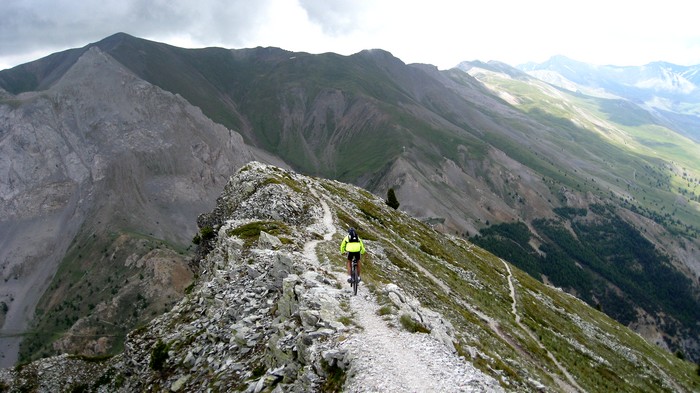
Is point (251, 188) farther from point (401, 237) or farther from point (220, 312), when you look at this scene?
point (220, 312)

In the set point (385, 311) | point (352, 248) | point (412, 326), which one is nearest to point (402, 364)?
point (412, 326)

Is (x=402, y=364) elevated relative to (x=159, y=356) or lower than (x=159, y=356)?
→ elevated

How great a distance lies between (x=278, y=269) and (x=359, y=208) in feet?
175

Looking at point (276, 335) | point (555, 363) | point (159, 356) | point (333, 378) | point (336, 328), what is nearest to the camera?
point (333, 378)

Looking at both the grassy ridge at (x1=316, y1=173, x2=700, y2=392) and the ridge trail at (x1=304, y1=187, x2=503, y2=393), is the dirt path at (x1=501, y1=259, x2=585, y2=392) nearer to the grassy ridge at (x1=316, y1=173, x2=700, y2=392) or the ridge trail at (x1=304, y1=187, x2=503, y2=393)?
the grassy ridge at (x1=316, y1=173, x2=700, y2=392)

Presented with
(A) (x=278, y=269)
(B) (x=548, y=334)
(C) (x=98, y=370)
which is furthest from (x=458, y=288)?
(C) (x=98, y=370)

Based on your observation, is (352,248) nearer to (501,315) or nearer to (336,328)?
(336,328)

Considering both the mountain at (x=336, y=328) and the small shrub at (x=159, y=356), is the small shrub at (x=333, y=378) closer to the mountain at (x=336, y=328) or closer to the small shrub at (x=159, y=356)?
the mountain at (x=336, y=328)

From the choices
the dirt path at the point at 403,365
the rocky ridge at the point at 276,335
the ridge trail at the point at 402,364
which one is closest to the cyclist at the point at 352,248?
the rocky ridge at the point at 276,335

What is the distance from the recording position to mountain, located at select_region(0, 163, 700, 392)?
1933 centimetres

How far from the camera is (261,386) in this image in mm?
18766

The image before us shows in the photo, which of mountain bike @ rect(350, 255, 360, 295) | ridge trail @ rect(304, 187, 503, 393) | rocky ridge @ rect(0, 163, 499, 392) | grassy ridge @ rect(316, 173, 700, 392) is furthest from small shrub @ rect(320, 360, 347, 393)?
mountain bike @ rect(350, 255, 360, 295)

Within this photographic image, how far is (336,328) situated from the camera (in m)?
20.8

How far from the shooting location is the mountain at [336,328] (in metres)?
19.3
